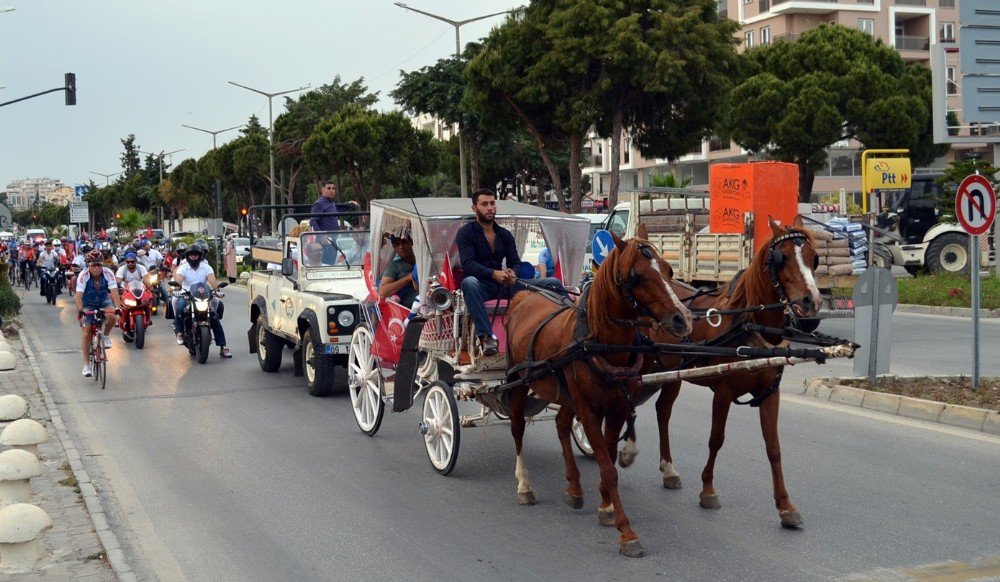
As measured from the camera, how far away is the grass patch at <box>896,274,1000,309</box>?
20.9m

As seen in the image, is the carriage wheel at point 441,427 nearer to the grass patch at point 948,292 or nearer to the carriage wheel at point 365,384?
the carriage wheel at point 365,384

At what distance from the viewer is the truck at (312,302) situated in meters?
12.7

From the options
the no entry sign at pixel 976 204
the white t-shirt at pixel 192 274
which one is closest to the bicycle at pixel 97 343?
the white t-shirt at pixel 192 274

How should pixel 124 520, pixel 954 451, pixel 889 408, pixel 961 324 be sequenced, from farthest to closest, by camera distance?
1. pixel 961 324
2. pixel 889 408
3. pixel 954 451
4. pixel 124 520

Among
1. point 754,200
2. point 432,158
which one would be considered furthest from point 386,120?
point 754,200

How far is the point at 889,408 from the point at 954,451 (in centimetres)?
194

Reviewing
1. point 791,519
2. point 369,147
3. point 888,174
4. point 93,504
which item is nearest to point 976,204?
point 791,519

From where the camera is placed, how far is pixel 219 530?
24.4ft

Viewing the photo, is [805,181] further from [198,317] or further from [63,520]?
Result: [63,520]

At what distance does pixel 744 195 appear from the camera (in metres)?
18.9

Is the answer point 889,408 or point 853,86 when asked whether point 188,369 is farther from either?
point 853,86

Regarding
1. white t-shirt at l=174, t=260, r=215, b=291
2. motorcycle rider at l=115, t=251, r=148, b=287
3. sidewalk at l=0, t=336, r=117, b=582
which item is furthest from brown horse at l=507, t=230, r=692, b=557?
motorcycle rider at l=115, t=251, r=148, b=287

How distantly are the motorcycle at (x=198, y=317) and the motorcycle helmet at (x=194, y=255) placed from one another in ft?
1.24

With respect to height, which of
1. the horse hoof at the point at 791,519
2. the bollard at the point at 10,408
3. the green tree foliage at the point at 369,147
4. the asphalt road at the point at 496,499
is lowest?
the asphalt road at the point at 496,499
